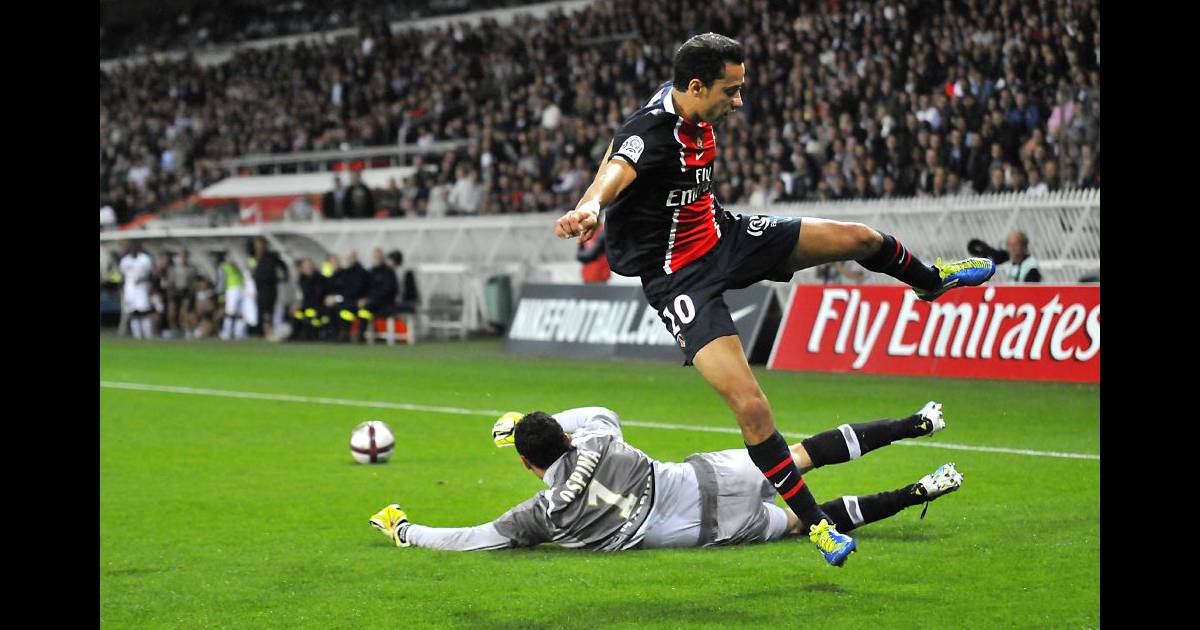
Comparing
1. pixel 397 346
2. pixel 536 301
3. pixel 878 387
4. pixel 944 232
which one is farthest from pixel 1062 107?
pixel 397 346

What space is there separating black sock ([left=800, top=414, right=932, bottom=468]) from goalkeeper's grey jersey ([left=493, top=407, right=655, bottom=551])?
39.6 inches

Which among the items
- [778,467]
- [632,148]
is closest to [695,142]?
[632,148]

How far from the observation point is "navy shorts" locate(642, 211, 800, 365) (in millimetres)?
7352

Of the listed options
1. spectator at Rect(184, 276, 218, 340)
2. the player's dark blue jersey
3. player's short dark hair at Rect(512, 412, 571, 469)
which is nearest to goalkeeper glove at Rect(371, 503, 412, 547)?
player's short dark hair at Rect(512, 412, 571, 469)

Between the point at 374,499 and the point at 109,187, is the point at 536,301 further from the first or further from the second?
the point at 109,187

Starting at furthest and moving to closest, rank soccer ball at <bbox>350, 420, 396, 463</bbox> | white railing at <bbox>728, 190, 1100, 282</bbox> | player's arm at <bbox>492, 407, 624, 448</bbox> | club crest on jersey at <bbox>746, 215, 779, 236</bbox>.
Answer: white railing at <bbox>728, 190, 1100, 282</bbox>
soccer ball at <bbox>350, 420, 396, 463</bbox>
player's arm at <bbox>492, 407, 624, 448</bbox>
club crest on jersey at <bbox>746, 215, 779, 236</bbox>

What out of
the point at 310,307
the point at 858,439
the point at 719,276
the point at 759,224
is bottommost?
the point at 310,307

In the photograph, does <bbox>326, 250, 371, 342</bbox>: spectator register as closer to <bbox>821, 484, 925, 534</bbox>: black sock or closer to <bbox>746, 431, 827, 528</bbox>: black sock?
<bbox>821, 484, 925, 534</bbox>: black sock

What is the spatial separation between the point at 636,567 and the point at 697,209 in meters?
1.88

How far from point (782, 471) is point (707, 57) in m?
2.07

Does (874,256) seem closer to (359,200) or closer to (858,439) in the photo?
(858,439)

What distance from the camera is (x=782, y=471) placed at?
720 cm

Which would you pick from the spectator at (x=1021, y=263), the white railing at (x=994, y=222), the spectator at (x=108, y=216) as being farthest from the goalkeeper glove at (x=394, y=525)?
the spectator at (x=108, y=216)

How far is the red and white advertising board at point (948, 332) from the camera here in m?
17.0
